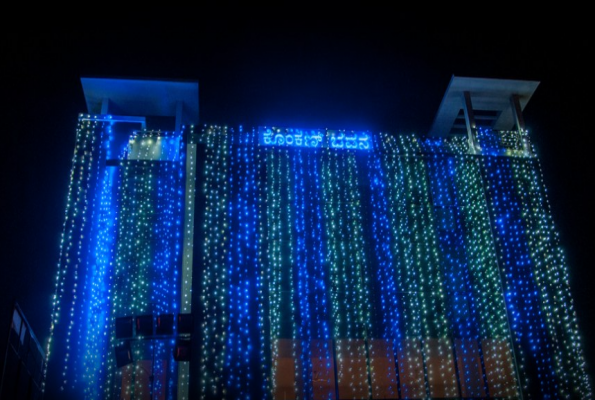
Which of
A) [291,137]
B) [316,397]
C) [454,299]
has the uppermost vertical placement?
[291,137]

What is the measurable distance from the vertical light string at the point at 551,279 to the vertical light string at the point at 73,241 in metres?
7.12

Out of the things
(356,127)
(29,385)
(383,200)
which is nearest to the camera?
(29,385)

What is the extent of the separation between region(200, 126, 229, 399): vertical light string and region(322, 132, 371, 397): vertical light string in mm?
1744

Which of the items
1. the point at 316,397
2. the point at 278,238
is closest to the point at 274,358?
the point at 316,397

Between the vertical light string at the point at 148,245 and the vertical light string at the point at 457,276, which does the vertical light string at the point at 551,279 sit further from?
the vertical light string at the point at 148,245

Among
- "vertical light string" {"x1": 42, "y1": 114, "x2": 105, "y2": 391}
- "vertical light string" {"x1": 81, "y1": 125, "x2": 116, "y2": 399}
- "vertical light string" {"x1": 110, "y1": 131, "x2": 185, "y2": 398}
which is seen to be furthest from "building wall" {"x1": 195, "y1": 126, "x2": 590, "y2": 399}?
"vertical light string" {"x1": 42, "y1": 114, "x2": 105, "y2": 391}

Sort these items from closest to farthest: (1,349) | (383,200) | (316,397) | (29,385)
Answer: (1,349) → (316,397) → (29,385) → (383,200)

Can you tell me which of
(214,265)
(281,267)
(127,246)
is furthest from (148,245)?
(281,267)

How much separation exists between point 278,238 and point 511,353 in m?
4.03

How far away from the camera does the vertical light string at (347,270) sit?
8.55 m

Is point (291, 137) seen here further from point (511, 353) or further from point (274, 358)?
point (511, 353)

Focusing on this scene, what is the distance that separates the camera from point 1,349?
692 cm

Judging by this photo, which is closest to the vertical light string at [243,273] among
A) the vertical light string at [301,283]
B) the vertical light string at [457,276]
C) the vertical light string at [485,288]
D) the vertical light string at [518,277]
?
the vertical light string at [301,283]

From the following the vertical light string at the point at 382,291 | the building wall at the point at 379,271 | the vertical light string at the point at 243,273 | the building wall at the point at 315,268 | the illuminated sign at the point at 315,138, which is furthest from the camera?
the illuminated sign at the point at 315,138
